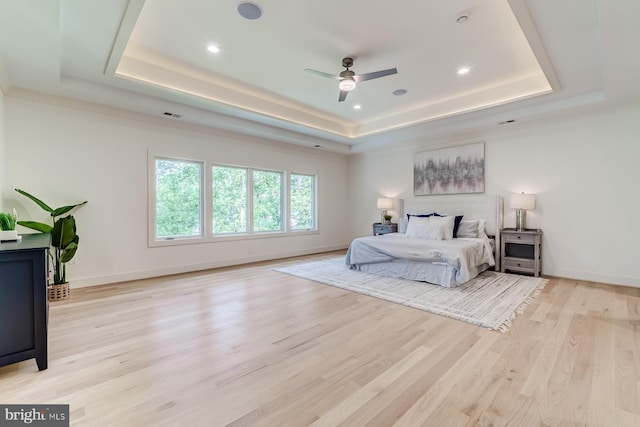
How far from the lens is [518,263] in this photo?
4969mm

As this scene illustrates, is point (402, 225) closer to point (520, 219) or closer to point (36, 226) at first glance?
point (520, 219)

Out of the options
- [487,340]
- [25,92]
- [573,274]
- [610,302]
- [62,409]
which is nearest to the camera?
[62,409]

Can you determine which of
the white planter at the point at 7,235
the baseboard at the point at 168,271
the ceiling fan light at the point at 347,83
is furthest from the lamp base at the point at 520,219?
the white planter at the point at 7,235

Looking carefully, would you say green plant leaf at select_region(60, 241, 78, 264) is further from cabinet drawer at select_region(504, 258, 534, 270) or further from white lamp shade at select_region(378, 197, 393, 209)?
cabinet drawer at select_region(504, 258, 534, 270)

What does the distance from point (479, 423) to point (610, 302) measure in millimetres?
3307

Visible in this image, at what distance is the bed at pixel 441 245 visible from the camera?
13.7ft

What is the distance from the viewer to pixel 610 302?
3518 millimetres

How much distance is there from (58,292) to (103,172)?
1763mm

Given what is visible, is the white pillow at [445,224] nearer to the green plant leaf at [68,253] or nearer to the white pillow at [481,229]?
the white pillow at [481,229]

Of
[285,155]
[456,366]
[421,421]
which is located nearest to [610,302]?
[456,366]

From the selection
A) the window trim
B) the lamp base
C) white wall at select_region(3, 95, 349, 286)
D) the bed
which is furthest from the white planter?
the lamp base

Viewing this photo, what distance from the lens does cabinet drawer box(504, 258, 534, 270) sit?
486cm

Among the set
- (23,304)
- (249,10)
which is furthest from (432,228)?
(23,304)

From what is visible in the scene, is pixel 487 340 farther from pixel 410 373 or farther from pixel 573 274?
pixel 573 274
